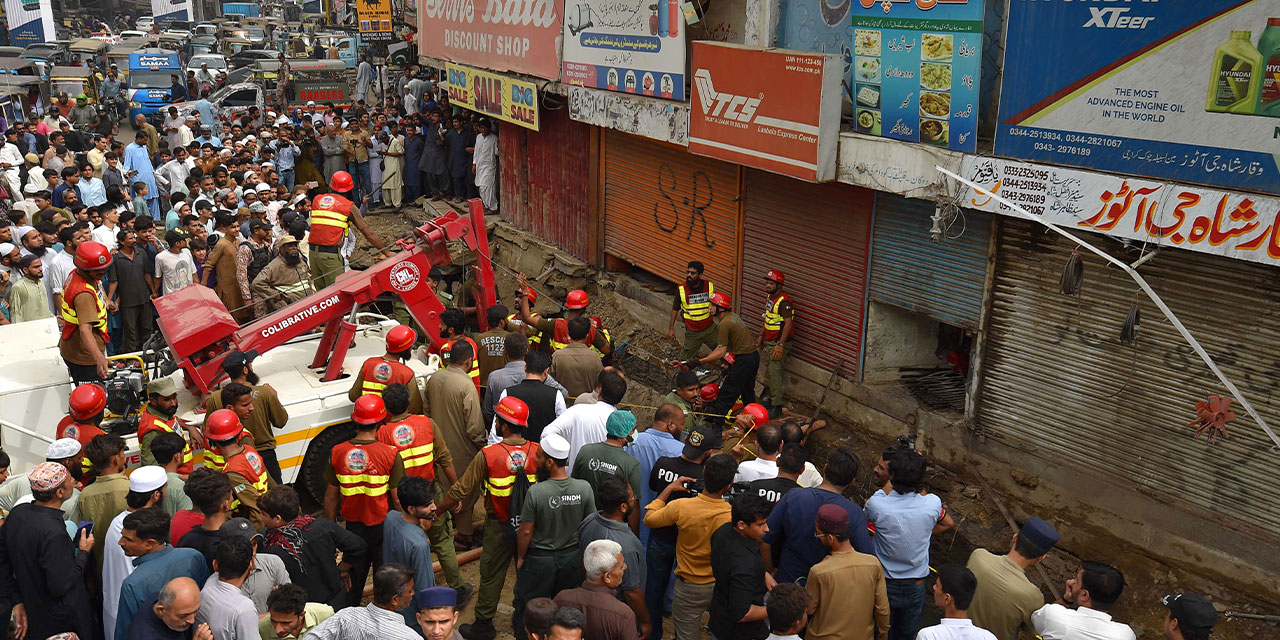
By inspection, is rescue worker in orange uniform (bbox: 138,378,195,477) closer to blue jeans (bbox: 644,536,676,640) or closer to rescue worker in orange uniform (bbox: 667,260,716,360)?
blue jeans (bbox: 644,536,676,640)

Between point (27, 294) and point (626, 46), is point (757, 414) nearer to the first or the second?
point (626, 46)

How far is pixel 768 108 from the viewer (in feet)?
32.8

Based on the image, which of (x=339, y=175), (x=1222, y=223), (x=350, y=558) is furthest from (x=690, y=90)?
(x=350, y=558)

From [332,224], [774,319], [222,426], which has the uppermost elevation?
[332,224]

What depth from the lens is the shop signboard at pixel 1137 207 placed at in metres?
6.52

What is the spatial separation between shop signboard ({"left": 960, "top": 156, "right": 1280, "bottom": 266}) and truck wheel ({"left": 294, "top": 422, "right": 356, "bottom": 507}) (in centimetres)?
578

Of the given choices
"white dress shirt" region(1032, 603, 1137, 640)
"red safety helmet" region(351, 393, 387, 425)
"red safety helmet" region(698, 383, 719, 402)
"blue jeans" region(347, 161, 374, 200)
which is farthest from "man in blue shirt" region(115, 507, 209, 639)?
"blue jeans" region(347, 161, 374, 200)

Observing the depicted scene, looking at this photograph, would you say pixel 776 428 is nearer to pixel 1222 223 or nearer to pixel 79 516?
pixel 1222 223

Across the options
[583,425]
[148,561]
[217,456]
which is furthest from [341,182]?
[148,561]

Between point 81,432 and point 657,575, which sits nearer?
point 657,575

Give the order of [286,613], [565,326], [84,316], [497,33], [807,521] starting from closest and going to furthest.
→ [286,613] → [807,521] → [84,316] → [565,326] → [497,33]

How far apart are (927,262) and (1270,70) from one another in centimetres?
340

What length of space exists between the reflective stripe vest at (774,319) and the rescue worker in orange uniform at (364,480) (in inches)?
204

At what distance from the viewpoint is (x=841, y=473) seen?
571 cm
